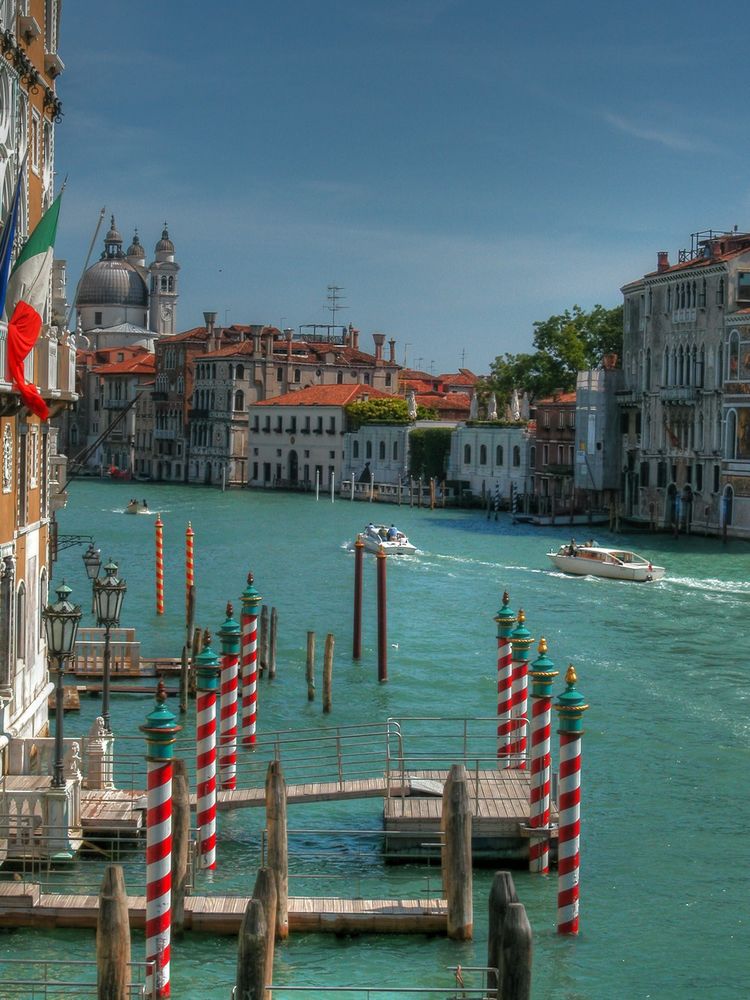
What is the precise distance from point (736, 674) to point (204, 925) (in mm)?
12194

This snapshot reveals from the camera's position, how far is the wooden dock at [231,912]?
31.8ft

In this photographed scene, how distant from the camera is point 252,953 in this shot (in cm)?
762

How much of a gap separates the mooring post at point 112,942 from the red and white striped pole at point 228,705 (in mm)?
4872

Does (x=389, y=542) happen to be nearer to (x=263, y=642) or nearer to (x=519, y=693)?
(x=263, y=642)

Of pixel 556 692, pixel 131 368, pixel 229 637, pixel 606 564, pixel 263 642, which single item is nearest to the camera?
pixel 229 637

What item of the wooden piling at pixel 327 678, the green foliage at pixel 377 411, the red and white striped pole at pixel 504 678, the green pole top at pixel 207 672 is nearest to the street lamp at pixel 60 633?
the green pole top at pixel 207 672

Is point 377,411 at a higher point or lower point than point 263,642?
higher

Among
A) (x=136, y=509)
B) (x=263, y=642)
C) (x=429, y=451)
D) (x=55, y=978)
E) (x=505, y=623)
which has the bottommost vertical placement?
(x=55, y=978)

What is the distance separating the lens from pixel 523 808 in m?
11.8

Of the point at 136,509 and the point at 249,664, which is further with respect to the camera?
the point at 136,509

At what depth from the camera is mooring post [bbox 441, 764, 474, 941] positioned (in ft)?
31.9

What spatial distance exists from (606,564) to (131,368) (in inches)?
2187

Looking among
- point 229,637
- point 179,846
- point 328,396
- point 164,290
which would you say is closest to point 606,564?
point 229,637

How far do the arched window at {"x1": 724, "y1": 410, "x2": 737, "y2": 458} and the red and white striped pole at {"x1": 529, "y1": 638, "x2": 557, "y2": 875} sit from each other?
33.2 m
